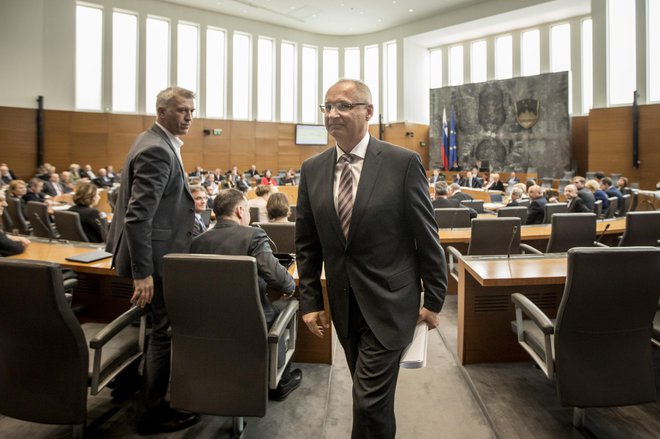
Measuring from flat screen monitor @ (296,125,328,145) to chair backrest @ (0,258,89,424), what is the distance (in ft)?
55.5

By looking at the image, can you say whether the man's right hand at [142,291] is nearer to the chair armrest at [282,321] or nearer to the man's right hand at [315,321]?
the chair armrest at [282,321]

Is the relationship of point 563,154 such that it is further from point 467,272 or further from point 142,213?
point 142,213

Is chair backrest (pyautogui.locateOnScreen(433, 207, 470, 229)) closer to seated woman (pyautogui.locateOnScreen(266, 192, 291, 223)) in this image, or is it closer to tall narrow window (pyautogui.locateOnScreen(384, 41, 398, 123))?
seated woman (pyautogui.locateOnScreen(266, 192, 291, 223))

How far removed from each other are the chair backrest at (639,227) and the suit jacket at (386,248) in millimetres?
3014

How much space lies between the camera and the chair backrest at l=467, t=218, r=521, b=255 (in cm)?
383

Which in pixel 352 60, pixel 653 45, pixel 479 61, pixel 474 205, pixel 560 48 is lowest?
pixel 474 205

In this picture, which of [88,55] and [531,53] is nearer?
[88,55]

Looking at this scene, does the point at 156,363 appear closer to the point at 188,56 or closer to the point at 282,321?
the point at 282,321

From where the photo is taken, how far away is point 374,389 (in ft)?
5.03

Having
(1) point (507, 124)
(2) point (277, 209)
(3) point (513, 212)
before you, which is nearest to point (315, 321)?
(2) point (277, 209)

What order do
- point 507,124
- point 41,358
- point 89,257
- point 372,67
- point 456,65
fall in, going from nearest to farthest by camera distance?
point 41,358
point 89,257
point 507,124
point 456,65
point 372,67

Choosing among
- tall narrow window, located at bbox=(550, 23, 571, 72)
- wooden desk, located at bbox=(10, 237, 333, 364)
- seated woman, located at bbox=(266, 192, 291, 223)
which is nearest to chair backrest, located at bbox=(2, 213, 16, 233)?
wooden desk, located at bbox=(10, 237, 333, 364)

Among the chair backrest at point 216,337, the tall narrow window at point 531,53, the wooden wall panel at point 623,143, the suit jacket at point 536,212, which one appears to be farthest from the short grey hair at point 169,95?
the tall narrow window at point 531,53

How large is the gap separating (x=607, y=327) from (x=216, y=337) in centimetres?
168
